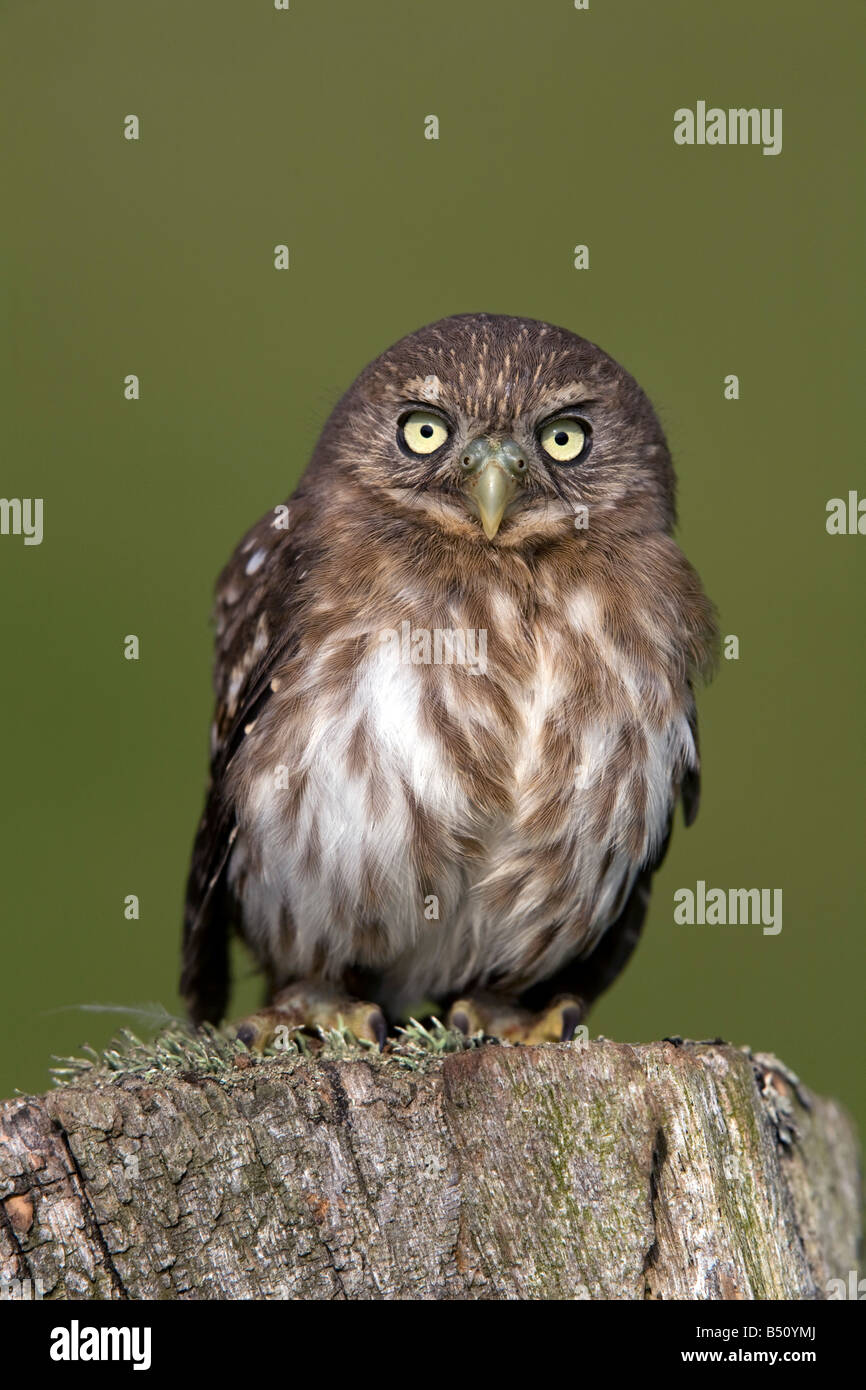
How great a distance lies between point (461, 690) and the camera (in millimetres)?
3678

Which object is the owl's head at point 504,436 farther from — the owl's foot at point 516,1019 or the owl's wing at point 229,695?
the owl's foot at point 516,1019

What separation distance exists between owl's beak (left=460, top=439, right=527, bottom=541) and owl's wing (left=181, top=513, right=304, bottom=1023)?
57 centimetres

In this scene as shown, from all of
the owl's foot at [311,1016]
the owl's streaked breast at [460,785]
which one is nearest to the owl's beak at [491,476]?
the owl's streaked breast at [460,785]

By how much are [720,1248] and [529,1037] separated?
4.94ft

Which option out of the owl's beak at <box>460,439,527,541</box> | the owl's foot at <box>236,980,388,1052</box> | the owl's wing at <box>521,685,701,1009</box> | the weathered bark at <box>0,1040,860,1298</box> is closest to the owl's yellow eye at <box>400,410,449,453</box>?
the owl's beak at <box>460,439,527,541</box>

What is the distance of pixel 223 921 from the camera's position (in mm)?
4441

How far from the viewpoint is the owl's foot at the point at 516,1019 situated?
409 cm

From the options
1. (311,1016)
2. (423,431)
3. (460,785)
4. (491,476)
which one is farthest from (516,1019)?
(423,431)

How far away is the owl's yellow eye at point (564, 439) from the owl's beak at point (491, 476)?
0.58 ft

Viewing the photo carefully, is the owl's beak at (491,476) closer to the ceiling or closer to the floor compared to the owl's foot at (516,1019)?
closer to the ceiling

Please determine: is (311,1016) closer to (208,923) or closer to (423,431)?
(208,923)

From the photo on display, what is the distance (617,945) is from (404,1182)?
6.40 feet

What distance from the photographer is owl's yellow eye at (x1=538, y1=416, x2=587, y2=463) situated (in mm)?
3945
